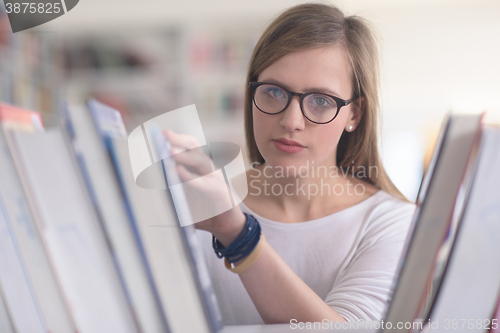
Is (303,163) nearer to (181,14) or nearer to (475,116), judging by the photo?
(475,116)

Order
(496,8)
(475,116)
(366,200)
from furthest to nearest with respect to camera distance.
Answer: (496,8)
(366,200)
(475,116)

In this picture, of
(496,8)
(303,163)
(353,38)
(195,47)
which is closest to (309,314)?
(303,163)

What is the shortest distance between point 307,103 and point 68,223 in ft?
1.94

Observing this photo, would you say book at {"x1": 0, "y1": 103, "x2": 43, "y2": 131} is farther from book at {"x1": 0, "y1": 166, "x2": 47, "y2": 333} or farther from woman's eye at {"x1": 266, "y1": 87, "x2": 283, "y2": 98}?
woman's eye at {"x1": 266, "y1": 87, "x2": 283, "y2": 98}

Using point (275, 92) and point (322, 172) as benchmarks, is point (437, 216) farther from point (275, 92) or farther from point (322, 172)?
point (322, 172)

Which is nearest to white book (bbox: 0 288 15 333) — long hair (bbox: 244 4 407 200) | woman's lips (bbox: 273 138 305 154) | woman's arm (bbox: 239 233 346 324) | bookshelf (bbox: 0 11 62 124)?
woman's arm (bbox: 239 233 346 324)

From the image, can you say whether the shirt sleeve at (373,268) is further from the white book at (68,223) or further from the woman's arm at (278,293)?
the white book at (68,223)

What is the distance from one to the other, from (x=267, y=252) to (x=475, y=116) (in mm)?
285

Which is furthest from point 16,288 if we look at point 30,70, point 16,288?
point 30,70

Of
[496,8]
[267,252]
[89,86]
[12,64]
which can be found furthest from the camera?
[89,86]

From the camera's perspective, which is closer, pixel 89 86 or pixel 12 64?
pixel 12 64

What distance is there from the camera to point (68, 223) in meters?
0.32

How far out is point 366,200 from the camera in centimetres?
97

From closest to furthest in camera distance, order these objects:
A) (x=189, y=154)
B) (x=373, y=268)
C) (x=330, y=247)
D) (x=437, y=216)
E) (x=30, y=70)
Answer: (x=437, y=216) → (x=189, y=154) → (x=373, y=268) → (x=330, y=247) → (x=30, y=70)
